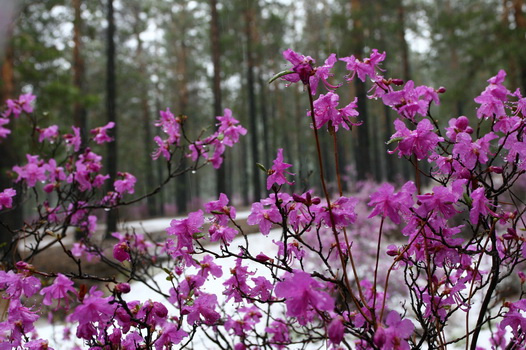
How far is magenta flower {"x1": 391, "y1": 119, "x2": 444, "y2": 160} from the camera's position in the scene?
132cm

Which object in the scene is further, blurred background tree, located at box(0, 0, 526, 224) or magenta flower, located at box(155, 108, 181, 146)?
blurred background tree, located at box(0, 0, 526, 224)

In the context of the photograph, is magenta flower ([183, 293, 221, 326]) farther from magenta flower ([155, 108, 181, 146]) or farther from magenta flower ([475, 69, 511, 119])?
magenta flower ([155, 108, 181, 146])

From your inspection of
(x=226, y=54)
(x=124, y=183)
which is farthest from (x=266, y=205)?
(x=226, y=54)

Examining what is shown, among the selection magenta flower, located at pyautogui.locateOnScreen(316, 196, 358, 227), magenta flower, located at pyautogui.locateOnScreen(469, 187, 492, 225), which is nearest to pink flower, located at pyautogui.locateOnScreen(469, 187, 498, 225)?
magenta flower, located at pyautogui.locateOnScreen(469, 187, 492, 225)

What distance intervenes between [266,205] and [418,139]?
23.0 inches

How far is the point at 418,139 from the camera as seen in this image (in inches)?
52.7

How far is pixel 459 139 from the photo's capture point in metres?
1.42

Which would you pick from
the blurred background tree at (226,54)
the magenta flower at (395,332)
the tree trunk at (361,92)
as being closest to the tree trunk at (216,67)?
the blurred background tree at (226,54)

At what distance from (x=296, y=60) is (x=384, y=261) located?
6846 mm

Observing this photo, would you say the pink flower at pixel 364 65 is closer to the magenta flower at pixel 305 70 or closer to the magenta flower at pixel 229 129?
the magenta flower at pixel 305 70

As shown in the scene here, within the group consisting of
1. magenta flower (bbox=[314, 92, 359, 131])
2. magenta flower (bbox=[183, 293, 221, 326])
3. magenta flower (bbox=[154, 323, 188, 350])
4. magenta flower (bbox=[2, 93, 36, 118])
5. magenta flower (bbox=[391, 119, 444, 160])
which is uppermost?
magenta flower (bbox=[2, 93, 36, 118])

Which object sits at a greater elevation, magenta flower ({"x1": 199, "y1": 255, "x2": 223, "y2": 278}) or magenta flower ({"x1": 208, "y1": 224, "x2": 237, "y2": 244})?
magenta flower ({"x1": 208, "y1": 224, "x2": 237, "y2": 244})

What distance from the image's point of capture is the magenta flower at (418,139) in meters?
1.32

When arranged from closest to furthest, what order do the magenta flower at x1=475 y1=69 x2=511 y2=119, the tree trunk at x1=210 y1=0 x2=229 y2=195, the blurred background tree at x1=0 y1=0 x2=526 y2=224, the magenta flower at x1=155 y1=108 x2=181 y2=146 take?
the magenta flower at x1=475 y1=69 x2=511 y2=119, the magenta flower at x1=155 y1=108 x2=181 y2=146, the blurred background tree at x1=0 y1=0 x2=526 y2=224, the tree trunk at x1=210 y1=0 x2=229 y2=195
